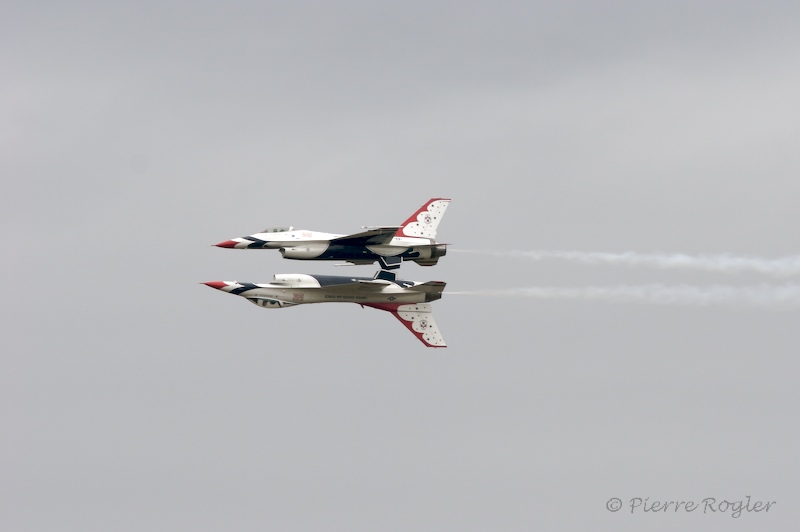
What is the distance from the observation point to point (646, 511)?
89.1 meters

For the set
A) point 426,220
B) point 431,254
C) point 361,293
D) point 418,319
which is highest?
point 426,220

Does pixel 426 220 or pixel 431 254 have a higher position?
pixel 426 220

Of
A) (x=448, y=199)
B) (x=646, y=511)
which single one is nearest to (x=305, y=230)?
(x=448, y=199)

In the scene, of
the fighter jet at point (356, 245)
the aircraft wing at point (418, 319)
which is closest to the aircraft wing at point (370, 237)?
the fighter jet at point (356, 245)

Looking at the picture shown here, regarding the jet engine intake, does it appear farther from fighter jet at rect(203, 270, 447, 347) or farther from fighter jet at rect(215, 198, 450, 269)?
fighter jet at rect(203, 270, 447, 347)

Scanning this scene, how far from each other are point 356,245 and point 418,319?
17.2 ft

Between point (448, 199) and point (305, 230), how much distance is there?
8445 mm

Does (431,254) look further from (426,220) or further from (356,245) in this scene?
(356,245)

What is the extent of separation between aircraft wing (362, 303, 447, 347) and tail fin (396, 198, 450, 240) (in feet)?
11.9

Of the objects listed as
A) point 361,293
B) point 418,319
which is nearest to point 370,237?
point 361,293

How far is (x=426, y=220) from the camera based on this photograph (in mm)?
98375

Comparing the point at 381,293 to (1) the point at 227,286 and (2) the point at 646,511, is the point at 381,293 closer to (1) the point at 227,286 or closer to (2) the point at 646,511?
(1) the point at 227,286

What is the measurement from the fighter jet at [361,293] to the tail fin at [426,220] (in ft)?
8.61

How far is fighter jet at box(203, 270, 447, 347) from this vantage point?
9525cm
